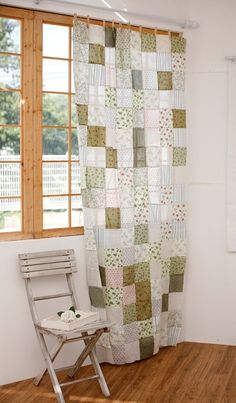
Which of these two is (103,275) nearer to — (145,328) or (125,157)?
(145,328)

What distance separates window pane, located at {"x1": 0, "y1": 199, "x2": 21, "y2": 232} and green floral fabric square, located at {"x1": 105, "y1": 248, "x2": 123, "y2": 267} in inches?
26.7

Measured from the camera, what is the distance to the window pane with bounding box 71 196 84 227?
4.67m

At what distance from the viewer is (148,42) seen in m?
4.75

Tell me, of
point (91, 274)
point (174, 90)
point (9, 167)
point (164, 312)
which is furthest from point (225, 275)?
point (9, 167)

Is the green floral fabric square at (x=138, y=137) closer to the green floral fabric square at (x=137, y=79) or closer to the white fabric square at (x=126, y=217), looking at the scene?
the green floral fabric square at (x=137, y=79)

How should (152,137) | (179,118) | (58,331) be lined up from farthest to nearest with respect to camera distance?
1. (179,118)
2. (152,137)
3. (58,331)

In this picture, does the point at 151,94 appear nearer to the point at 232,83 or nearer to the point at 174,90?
the point at 174,90

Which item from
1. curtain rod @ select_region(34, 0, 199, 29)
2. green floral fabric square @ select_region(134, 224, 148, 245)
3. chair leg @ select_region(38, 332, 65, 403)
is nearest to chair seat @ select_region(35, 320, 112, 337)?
chair leg @ select_region(38, 332, 65, 403)

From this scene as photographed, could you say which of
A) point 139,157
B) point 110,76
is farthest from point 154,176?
point 110,76

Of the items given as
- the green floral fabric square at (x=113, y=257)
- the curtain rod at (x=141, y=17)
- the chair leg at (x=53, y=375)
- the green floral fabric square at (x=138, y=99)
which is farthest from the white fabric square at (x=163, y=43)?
the chair leg at (x=53, y=375)

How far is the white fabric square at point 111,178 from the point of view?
4586 millimetres

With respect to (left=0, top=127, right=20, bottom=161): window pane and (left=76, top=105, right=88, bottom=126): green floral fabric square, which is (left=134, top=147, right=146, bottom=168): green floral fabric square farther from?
(left=0, top=127, right=20, bottom=161): window pane

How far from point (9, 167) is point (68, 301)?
1.06 metres

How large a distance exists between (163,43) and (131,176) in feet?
3.54
